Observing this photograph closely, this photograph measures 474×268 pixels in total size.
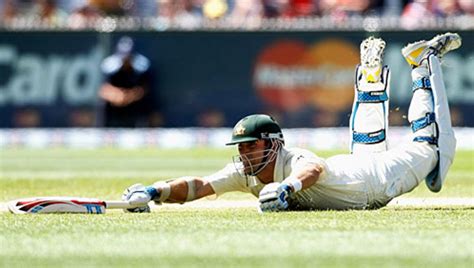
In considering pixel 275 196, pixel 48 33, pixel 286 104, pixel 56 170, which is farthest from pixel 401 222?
pixel 48 33

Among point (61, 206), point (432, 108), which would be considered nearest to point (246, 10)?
point (432, 108)

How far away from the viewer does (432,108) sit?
8.02 meters

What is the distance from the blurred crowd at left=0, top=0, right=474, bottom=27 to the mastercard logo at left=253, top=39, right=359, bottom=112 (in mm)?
851

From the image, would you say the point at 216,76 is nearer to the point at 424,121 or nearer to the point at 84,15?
the point at 84,15

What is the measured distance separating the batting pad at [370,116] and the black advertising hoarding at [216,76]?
31.2ft

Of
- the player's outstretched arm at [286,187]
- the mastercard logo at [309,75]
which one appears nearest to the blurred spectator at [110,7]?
the mastercard logo at [309,75]

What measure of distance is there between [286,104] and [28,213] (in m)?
10.6

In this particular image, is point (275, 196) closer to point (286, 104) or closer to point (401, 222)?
point (401, 222)

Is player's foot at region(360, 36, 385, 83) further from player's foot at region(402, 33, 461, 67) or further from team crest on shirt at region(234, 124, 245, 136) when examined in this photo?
team crest on shirt at region(234, 124, 245, 136)

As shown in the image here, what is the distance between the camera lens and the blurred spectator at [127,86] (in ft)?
59.8

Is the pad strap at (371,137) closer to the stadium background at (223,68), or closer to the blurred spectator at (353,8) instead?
the stadium background at (223,68)

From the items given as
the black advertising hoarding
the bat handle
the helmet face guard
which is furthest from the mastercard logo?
the helmet face guard

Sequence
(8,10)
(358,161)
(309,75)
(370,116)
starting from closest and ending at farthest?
1. (358,161)
2. (370,116)
3. (309,75)
4. (8,10)

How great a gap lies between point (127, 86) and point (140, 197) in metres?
10.5
